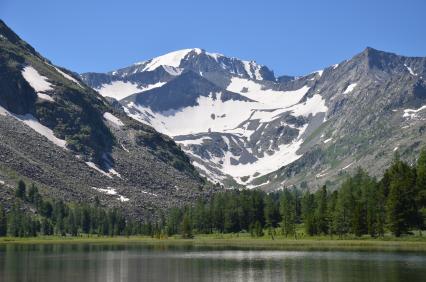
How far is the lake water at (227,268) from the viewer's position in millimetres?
85875

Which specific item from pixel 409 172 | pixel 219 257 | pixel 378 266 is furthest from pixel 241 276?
pixel 409 172

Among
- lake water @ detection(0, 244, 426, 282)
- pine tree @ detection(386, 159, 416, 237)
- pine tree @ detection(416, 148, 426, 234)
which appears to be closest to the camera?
lake water @ detection(0, 244, 426, 282)

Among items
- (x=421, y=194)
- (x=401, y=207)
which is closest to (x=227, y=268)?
(x=401, y=207)

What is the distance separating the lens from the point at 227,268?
10031cm

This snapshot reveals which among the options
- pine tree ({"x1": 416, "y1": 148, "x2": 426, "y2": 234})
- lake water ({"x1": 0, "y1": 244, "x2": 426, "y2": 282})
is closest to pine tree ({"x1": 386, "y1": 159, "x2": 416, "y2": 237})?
pine tree ({"x1": 416, "y1": 148, "x2": 426, "y2": 234})

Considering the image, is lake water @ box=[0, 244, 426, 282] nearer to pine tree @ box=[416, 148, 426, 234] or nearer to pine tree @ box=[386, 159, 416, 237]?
pine tree @ box=[386, 159, 416, 237]

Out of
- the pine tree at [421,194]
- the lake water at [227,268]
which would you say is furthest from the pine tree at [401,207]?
the lake water at [227,268]

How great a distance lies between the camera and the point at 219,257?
123688 millimetres

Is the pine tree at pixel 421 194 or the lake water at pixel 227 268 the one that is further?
the pine tree at pixel 421 194

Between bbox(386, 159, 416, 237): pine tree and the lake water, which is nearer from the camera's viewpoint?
the lake water

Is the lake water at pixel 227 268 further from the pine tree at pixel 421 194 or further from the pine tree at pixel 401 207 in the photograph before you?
the pine tree at pixel 421 194

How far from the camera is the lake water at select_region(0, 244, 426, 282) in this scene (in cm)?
8588

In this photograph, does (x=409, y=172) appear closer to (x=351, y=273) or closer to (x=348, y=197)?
(x=348, y=197)

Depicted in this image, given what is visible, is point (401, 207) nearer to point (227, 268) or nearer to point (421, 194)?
Result: point (421, 194)
